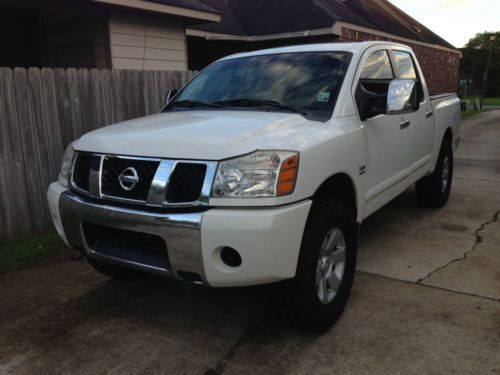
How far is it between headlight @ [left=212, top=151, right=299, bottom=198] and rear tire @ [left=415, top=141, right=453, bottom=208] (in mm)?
3685

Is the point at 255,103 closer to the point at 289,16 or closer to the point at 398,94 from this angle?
the point at 398,94

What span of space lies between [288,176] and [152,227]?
0.80m

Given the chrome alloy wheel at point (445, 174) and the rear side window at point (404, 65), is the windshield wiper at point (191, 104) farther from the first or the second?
the chrome alloy wheel at point (445, 174)

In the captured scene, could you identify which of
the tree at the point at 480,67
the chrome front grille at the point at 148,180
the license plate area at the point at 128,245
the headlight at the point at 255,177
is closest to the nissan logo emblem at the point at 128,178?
the chrome front grille at the point at 148,180

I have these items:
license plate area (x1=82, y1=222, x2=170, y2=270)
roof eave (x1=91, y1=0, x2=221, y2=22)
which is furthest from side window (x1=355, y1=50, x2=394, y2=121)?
roof eave (x1=91, y1=0, x2=221, y2=22)

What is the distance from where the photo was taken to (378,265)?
412cm

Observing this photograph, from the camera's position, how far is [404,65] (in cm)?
488

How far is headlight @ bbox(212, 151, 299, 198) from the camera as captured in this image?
250cm

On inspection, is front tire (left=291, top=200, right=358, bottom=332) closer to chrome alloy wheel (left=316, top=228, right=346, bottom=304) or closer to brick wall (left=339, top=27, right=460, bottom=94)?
chrome alloy wheel (left=316, top=228, right=346, bottom=304)

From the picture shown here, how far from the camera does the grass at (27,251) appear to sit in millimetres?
4379

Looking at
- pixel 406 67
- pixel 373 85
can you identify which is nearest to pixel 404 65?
pixel 406 67

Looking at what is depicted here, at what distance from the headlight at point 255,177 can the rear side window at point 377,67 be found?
156cm

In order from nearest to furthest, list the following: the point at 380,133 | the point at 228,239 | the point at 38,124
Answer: the point at 228,239 < the point at 380,133 < the point at 38,124

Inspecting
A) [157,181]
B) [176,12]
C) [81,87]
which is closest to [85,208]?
[157,181]
